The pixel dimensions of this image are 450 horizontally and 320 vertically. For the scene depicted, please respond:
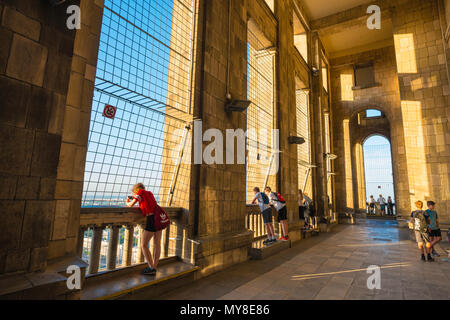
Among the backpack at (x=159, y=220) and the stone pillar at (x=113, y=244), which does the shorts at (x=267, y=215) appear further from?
the stone pillar at (x=113, y=244)

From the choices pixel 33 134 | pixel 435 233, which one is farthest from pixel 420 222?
pixel 33 134

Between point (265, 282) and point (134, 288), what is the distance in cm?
214

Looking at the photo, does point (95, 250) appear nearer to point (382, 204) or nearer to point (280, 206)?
point (280, 206)

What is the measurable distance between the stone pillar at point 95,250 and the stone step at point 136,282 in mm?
112

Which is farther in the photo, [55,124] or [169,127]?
[169,127]

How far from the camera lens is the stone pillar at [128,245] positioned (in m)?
3.70

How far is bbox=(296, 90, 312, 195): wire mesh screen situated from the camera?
11.6 metres

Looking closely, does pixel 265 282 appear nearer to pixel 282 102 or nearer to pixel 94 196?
pixel 94 196

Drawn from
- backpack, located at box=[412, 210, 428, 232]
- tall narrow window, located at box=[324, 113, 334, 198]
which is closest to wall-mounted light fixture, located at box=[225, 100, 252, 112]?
backpack, located at box=[412, 210, 428, 232]

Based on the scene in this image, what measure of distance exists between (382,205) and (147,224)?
18.5 meters

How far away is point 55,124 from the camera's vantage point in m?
2.49

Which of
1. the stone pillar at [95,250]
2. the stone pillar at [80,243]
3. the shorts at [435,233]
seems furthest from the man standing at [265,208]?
the stone pillar at [80,243]
